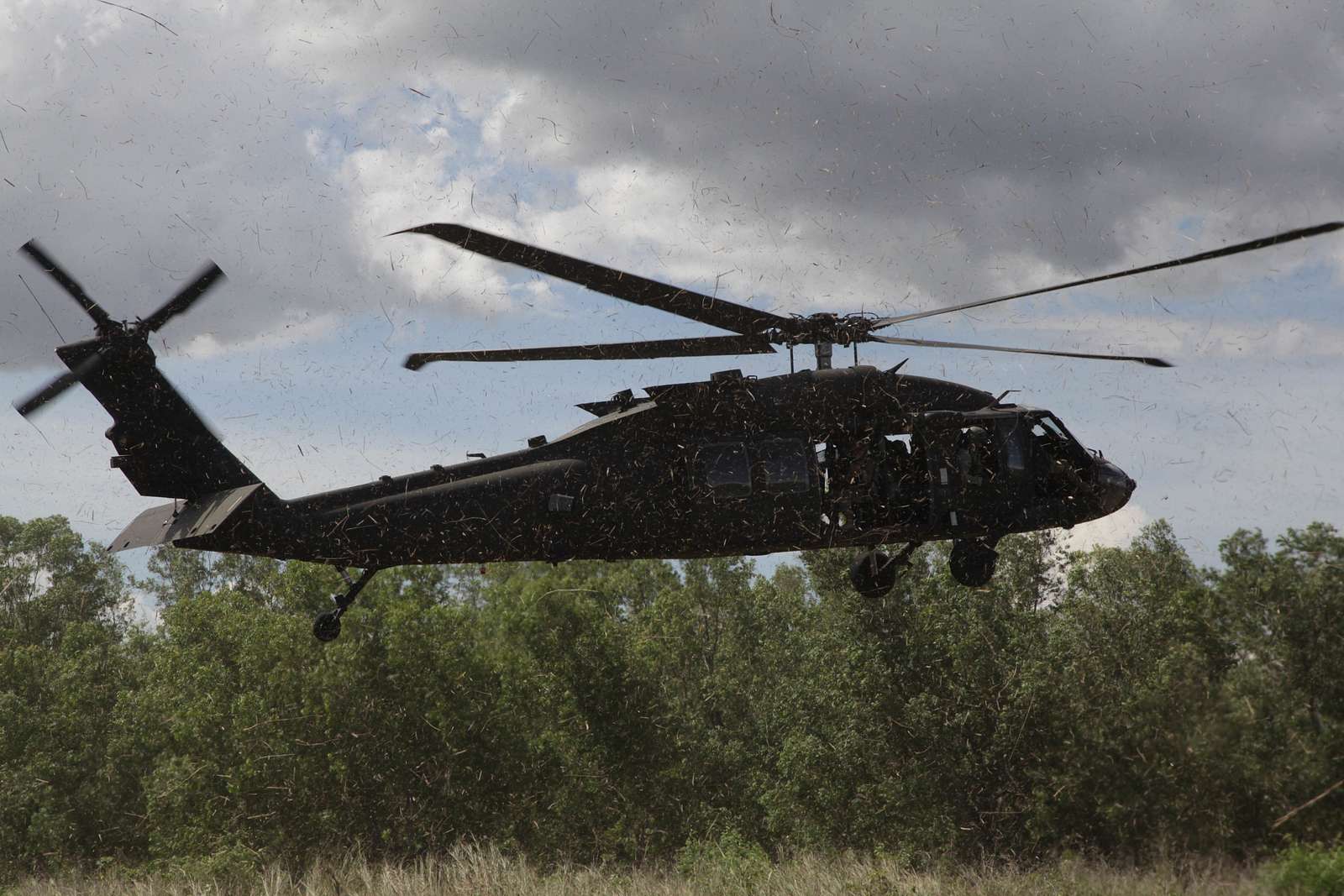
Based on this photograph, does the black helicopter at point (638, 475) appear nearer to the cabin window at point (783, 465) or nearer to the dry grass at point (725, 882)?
the cabin window at point (783, 465)

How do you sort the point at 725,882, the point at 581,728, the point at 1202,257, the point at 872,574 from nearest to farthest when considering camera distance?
1. the point at 1202,257
2. the point at 872,574
3. the point at 725,882
4. the point at 581,728

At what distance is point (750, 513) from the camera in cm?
1301

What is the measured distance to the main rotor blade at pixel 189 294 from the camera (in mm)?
12898

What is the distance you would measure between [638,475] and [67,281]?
7.20 metres

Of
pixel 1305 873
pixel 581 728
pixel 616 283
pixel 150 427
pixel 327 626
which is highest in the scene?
pixel 616 283

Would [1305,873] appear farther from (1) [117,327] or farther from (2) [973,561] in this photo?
(1) [117,327]

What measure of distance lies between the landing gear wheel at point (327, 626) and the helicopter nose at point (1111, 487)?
10302 mm

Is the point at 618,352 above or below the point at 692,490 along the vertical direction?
above

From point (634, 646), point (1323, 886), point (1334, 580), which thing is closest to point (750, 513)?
point (1323, 886)

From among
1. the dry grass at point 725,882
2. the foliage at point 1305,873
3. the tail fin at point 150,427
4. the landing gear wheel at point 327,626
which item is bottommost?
the dry grass at point 725,882

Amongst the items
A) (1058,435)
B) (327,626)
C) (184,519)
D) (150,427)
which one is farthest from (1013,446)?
(150,427)

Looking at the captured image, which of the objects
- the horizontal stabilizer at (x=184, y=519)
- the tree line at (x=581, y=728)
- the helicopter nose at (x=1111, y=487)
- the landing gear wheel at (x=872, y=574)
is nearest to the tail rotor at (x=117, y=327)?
the horizontal stabilizer at (x=184, y=519)

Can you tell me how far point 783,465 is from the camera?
513 inches

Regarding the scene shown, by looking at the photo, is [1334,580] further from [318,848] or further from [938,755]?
[318,848]
